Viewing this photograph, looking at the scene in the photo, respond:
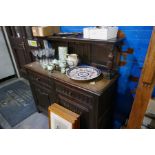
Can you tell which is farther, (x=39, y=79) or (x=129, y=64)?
(x=39, y=79)

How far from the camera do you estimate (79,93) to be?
4.34 ft

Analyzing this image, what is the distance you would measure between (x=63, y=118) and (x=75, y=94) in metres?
0.35

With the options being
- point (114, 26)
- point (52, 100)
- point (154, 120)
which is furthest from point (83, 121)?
point (114, 26)

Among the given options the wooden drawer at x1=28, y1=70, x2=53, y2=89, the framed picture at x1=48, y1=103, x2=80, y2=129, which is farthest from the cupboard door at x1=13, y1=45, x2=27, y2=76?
the framed picture at x1=48, y1=103, x2=80, y2=129

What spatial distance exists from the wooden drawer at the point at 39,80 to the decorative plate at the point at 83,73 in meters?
0.31

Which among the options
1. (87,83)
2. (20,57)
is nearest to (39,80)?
(87,83)

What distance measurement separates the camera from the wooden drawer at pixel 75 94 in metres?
1.28

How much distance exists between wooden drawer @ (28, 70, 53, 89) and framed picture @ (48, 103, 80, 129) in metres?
0.28

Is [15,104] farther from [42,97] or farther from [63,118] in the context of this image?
[63,118]

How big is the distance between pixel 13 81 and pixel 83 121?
2596 millimetres

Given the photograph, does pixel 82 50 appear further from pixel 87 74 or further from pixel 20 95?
pixel 20 95

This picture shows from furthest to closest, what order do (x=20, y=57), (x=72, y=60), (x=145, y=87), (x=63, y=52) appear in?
(x=20, y=57)
(x=63, y=52)
(x=72, y=60)
(x=145, y=87)

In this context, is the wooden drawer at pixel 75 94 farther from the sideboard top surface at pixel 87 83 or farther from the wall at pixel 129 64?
the wall at pixel 129 64

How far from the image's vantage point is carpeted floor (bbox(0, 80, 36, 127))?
2.18 m
